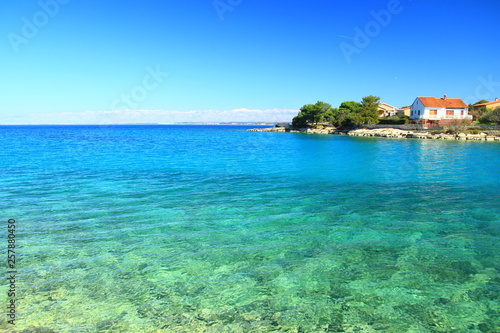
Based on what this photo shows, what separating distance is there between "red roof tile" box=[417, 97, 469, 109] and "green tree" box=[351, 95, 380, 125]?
12813 millimetres

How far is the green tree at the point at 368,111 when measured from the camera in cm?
9475

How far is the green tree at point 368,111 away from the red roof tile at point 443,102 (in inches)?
504

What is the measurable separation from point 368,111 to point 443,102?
70.4ft

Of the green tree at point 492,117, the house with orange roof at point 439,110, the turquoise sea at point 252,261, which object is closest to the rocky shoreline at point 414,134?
the green tree at point 492,117

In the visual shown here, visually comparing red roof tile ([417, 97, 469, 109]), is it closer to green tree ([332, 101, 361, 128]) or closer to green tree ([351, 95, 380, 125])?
green tree ([351, 95, 380, 125])

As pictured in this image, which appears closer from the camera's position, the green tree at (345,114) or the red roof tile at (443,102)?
the red roof tile at (443,102)

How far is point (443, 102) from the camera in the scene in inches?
3676

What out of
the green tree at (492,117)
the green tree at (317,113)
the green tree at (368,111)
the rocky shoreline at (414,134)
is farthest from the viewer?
the green tree at (317,113)

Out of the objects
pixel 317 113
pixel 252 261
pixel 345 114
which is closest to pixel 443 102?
pixel 345 114

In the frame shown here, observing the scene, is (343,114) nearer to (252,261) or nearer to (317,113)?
(317,113)

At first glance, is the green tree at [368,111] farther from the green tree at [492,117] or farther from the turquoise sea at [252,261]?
A: the turquoise sea at [252,261]

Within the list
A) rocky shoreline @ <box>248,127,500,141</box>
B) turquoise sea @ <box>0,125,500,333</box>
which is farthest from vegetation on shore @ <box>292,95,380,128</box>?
turquoise sea @ <box>0,125,500,333</box>

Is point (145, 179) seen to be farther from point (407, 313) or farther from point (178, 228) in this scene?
point (407, 313)

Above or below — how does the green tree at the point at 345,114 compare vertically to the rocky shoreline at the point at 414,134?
above
